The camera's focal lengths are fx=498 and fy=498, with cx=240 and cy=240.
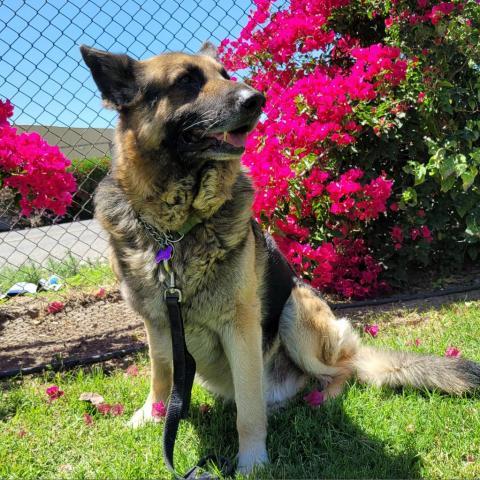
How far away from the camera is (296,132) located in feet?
13.0

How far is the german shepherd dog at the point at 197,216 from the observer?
227cm

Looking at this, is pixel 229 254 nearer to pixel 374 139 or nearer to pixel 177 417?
pixel 177 417

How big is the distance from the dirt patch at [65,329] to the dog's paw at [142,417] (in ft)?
3.36

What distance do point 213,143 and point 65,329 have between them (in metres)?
2.43

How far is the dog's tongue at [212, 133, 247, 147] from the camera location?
2303mm

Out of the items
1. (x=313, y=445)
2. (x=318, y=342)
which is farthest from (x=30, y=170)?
(x=313, y=445)

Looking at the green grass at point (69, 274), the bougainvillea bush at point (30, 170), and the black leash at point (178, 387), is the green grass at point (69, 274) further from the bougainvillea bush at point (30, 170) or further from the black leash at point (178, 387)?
the black leash at point (178, 387)

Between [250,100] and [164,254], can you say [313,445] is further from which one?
[250,100]

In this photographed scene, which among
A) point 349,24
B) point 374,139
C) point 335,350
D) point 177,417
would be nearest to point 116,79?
point 177,417

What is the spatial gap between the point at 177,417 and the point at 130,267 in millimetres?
730

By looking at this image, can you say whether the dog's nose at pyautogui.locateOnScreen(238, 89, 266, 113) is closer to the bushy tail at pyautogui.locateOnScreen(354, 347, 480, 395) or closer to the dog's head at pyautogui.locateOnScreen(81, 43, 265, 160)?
the dog's head at pyautogui.locateOnScreen(81, 43, 265, 160)

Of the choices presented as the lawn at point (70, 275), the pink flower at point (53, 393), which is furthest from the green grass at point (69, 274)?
the pink flower at point (53, 393)

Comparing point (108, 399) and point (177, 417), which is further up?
point (177, 417)

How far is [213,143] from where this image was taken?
2303 millimetres
